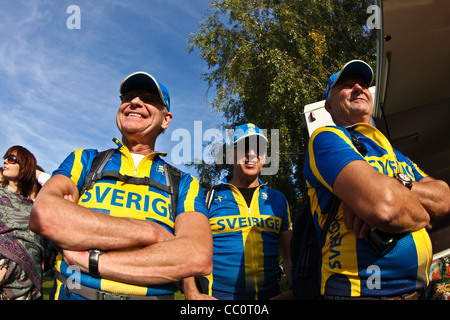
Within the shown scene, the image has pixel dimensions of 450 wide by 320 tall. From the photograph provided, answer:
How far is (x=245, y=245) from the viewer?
2779 millimetres

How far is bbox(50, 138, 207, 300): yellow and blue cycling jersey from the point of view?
156 cm

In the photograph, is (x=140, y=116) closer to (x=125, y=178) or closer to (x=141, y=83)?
(x=141, y=83)

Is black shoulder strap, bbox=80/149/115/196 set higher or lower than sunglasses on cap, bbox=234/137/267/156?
lower

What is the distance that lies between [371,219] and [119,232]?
1157mm

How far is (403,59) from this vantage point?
3107mm

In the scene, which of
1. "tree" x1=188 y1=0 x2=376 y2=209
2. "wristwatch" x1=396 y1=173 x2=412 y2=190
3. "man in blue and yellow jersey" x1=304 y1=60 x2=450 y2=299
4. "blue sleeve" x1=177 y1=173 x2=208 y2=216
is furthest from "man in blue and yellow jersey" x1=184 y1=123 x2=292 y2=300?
"tree" x1=188 y1=0 x2=376 y2=209

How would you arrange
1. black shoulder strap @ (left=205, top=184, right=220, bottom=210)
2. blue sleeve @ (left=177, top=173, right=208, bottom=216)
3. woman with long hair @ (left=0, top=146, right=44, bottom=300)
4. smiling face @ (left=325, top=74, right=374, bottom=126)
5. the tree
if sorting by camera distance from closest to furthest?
1. blue sleeve @ (left=177, top=173, right=208, bottom=216)
2. smiling face @ (left=325, top=74, right=374, bottom=126)
3. woman with long hair @ (left=0, top=146, right=44, bottom=300)
4. black shoulder strap @ (left=205, top=184, right=220, bottom=210)
5. the tree

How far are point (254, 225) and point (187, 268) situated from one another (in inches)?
52.0

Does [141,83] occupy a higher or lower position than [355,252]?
higher

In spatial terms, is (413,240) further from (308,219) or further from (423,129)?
(423,129)

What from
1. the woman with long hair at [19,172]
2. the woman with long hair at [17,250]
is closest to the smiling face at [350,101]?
the woman with long hair at [17,250]

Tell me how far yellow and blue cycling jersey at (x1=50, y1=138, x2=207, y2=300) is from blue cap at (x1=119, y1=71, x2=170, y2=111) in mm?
451

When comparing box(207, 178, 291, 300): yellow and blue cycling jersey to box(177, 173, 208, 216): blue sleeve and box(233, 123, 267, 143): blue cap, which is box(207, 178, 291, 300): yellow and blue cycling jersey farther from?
box(177, 173, 208, 216): blue sleeve

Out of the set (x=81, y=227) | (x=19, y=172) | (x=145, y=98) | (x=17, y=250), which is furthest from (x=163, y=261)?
(x=19, y=172)
